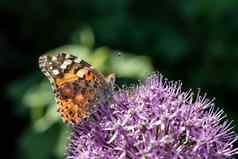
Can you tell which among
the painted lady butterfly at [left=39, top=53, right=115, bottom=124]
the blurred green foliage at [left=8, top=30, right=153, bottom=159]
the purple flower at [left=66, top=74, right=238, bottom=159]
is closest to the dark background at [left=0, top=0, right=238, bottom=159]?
the blurred green foliage at [left=8, top=30, right=153, bottom=159]

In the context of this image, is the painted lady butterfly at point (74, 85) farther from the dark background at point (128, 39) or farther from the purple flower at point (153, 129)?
the dark background at point (128, 39)

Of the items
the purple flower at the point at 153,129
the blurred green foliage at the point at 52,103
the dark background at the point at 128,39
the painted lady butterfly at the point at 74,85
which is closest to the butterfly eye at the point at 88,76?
the painted lady butterfly at the point at 74,85

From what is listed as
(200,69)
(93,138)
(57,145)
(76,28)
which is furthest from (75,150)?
(76,28)

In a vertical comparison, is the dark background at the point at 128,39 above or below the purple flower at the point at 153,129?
above

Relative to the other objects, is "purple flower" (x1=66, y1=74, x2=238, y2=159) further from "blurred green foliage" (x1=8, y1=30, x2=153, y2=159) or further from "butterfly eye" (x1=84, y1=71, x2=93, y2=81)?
"blurred green foliage" (x1=8, y1=30, x2=153, y2=159)

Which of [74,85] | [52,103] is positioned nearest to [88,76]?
[74,85]

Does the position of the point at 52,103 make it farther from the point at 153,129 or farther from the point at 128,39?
the point at 153,129

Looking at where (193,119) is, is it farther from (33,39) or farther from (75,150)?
(33,39)
